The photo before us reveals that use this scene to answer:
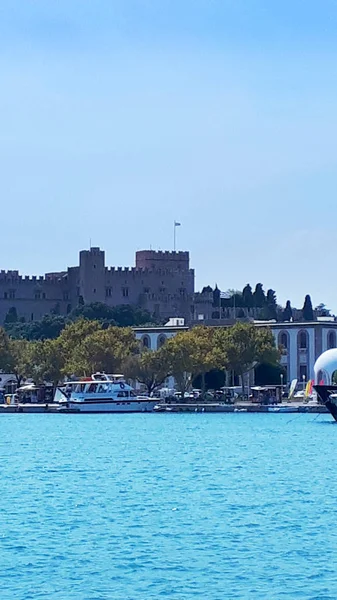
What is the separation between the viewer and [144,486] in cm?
4597

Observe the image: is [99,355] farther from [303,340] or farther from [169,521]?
[169,521]

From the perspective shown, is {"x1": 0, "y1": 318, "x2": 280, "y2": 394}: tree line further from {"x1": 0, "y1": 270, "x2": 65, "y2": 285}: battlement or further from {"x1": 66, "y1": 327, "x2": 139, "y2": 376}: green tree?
{"x1": 0, "y1": 270, "x2": 65, "y2": 285}: battlement

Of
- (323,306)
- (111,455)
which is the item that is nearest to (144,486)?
(111,455)

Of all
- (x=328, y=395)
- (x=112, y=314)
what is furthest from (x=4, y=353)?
(x=328, y=395)

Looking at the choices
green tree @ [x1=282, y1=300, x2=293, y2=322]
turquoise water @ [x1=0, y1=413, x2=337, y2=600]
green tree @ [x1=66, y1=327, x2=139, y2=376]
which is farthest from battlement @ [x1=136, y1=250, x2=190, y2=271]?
turquoise water @ [x1=0, y1=413, x2=337, y2=600]

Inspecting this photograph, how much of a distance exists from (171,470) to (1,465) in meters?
6.85

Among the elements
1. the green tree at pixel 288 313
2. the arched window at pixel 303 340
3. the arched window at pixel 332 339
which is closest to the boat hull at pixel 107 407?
the arched window at pixel 303 340

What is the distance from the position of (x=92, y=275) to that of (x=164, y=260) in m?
11.7

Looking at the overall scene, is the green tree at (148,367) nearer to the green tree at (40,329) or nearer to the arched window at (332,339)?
the arched window at (332,339)

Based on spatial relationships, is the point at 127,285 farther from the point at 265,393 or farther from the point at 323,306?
the point at 265,393

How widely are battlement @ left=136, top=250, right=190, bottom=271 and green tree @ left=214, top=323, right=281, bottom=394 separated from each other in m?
74.1

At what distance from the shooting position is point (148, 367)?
114312 millimetres

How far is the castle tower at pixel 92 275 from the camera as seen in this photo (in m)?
182

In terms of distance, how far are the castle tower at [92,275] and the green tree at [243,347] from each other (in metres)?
67.3
